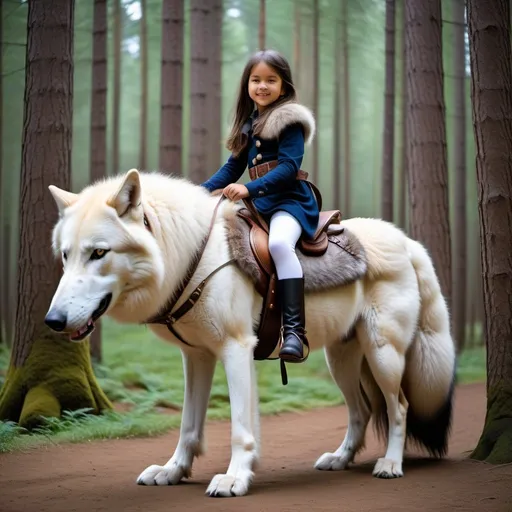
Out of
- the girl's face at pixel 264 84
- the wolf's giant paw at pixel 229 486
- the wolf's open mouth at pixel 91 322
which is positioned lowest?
the wolf's giant paw at pixel 229 486

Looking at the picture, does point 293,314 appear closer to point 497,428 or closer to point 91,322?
point 91,322

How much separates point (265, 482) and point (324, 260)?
1.60 meters

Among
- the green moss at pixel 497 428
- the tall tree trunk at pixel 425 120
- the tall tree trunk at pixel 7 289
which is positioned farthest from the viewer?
the tall tree trunk at pixel 7 289

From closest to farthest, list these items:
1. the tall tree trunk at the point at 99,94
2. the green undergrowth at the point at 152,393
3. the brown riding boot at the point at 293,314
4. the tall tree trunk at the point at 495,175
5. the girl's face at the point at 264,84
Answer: the brown riding boot at the point at 293,314
the girl's face at the point at 264,84
the tall tree trunk at the point at 495,175
the green undergrowth at the point at 152,393
the tall tree trunk at the point at 99,94

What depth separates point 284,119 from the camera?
461 centimetres

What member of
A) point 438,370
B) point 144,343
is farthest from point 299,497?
point 144,343

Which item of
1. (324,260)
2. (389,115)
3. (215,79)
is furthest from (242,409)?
(215,79)

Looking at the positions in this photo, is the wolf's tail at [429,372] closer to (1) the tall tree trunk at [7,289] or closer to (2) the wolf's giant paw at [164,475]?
(2) the wolf's giant paw at [164,475]

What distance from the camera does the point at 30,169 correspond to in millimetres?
6559

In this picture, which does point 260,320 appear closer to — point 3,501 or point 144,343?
point 3,501

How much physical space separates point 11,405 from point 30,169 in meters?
2.26

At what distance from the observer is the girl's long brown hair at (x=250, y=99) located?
4762 millimetres

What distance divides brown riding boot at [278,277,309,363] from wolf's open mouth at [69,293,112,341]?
1148 millimetres

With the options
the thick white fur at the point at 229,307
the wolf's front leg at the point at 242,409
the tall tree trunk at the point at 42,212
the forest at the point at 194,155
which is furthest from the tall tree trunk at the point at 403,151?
the wolf's front leg at the point at 242,409
